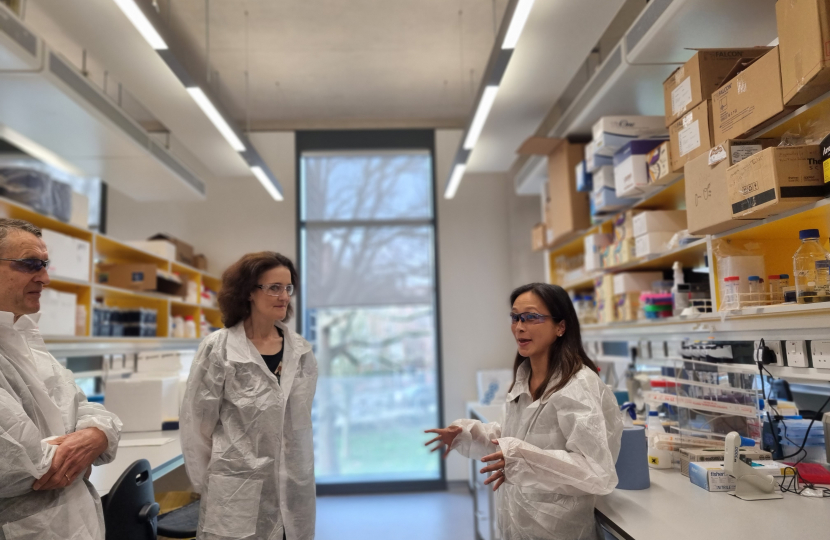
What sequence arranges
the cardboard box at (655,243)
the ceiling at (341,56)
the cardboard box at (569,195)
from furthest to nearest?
the ceiling at (341,56)
the cardboard box at (569,195)
the cardboard box at (655,243)

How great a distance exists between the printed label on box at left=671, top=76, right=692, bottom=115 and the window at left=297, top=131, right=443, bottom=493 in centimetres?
345

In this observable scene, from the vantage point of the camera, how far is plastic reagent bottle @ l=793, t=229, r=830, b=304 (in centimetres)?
183

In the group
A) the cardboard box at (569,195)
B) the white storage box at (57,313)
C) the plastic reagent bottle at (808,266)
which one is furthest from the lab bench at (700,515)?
the white storage box at (57,313)

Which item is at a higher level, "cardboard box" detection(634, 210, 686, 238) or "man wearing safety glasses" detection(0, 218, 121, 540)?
"cardboard box" detection(634, 210, 686, 238)

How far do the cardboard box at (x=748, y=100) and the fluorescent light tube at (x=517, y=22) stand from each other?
0.79 metres

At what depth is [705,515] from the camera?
158cm

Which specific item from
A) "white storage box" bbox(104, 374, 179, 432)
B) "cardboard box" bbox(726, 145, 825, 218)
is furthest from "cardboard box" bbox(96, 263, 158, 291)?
"cardboard box" bbox(726, 145, 825, 218)

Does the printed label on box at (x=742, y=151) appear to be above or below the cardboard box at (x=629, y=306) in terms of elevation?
above

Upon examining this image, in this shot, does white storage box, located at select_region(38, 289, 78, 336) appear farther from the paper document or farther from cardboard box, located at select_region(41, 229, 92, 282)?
the paper document

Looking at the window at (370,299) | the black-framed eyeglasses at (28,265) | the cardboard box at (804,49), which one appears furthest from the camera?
the window at (370,299)

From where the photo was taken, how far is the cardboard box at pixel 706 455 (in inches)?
78.0

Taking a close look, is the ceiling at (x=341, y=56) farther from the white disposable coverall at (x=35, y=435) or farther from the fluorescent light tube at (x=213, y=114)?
the white disposable coverall at (x=35, y=435)

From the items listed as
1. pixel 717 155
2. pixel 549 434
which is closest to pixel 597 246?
pixel 717 155

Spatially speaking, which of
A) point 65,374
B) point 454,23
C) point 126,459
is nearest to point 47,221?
point 126,459
